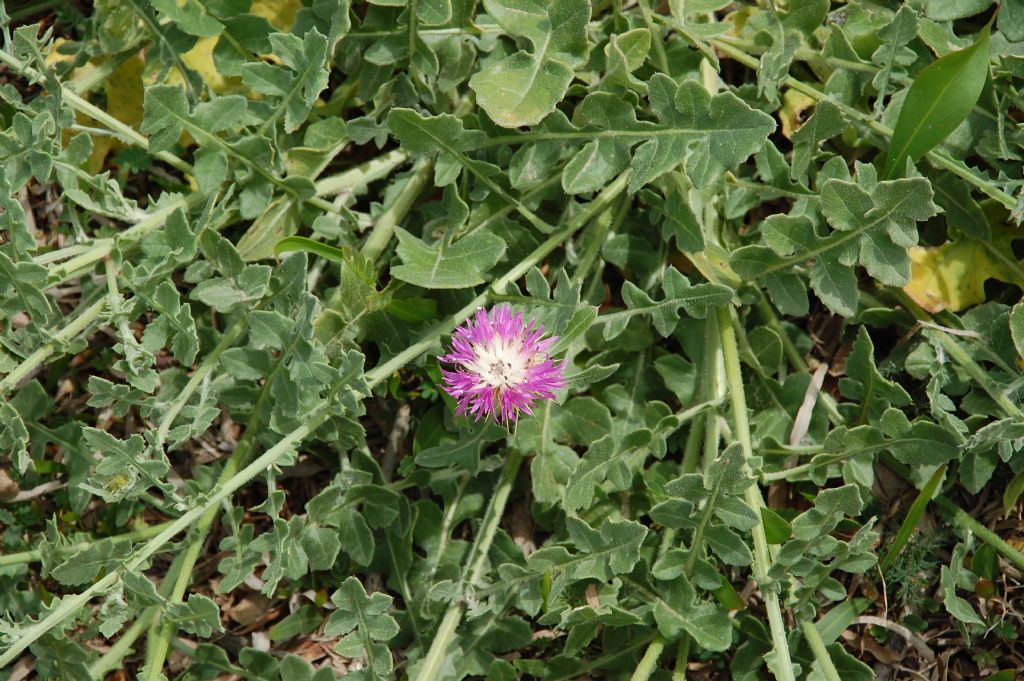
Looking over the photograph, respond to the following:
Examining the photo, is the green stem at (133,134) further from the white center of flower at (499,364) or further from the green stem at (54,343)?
the white center of flower at (499,364)

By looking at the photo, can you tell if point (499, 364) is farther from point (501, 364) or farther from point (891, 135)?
point (891, 135)

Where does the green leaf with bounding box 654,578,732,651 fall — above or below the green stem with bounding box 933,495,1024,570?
above

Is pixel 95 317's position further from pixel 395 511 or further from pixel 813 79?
pixel 813 79

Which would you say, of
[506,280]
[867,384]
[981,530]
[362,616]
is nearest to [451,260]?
[506,280]

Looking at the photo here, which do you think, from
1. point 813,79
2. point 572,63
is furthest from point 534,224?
point 813,79

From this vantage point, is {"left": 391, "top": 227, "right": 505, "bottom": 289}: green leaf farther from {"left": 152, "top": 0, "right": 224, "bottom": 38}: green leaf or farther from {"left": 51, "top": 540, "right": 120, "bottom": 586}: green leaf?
{"left": 51, "top": 540, "right": 120, "bottom": 586}: green leaf

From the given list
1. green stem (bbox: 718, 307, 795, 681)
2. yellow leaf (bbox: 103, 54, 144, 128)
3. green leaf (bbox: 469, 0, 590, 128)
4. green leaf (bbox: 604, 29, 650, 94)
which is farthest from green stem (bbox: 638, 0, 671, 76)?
yellow leaf (bbox: 103, 54, 144, 128)
